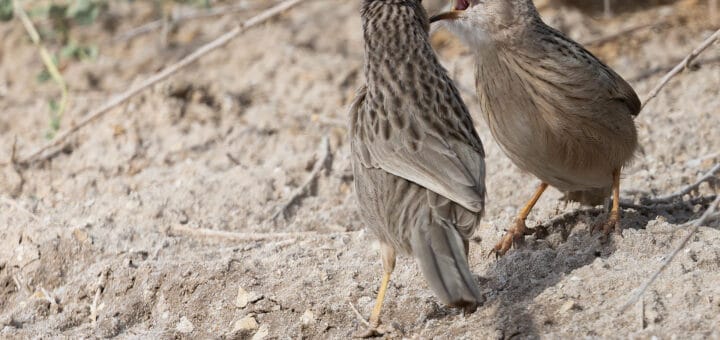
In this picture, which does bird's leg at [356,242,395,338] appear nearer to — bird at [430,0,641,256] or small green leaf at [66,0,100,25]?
bird at [430,0,641,256]

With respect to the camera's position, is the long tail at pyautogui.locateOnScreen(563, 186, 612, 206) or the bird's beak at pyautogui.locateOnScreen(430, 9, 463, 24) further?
the long tail at pyautogui.locateOnScreen(563, 186, 612, 206)

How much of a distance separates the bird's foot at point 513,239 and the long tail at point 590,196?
55 centimetres

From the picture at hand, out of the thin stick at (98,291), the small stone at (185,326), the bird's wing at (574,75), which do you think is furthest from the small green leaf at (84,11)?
the bird's wing at (574,75)

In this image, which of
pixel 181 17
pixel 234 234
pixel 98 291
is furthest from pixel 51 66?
pixel 98 291

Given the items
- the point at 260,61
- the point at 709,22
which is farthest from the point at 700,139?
the point at 260,61

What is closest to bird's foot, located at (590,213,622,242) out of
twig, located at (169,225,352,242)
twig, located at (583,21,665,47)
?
twig, located at (169,225,352,242)

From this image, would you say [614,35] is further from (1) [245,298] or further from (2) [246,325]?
(2) [246,325]

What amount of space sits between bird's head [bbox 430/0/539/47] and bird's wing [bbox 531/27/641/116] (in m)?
0.17

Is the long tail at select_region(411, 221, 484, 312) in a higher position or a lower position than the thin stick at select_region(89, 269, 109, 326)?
higher

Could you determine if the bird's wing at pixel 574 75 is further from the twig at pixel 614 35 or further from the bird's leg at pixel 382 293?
the twig at pixel 614 35

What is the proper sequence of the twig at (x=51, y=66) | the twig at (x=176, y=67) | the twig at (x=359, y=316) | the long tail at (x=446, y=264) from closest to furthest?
the long tail at (x=446, y=264)
the twig at (x=359, y=316)
the twig at (x=176, y=67)
the twig at (x=51, y=66)

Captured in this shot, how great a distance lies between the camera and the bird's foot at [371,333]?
453 cm

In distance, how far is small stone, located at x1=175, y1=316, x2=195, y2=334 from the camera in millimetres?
4887

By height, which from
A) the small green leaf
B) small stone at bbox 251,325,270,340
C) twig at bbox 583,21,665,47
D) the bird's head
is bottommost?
twig at bbox 583,21,665,47
